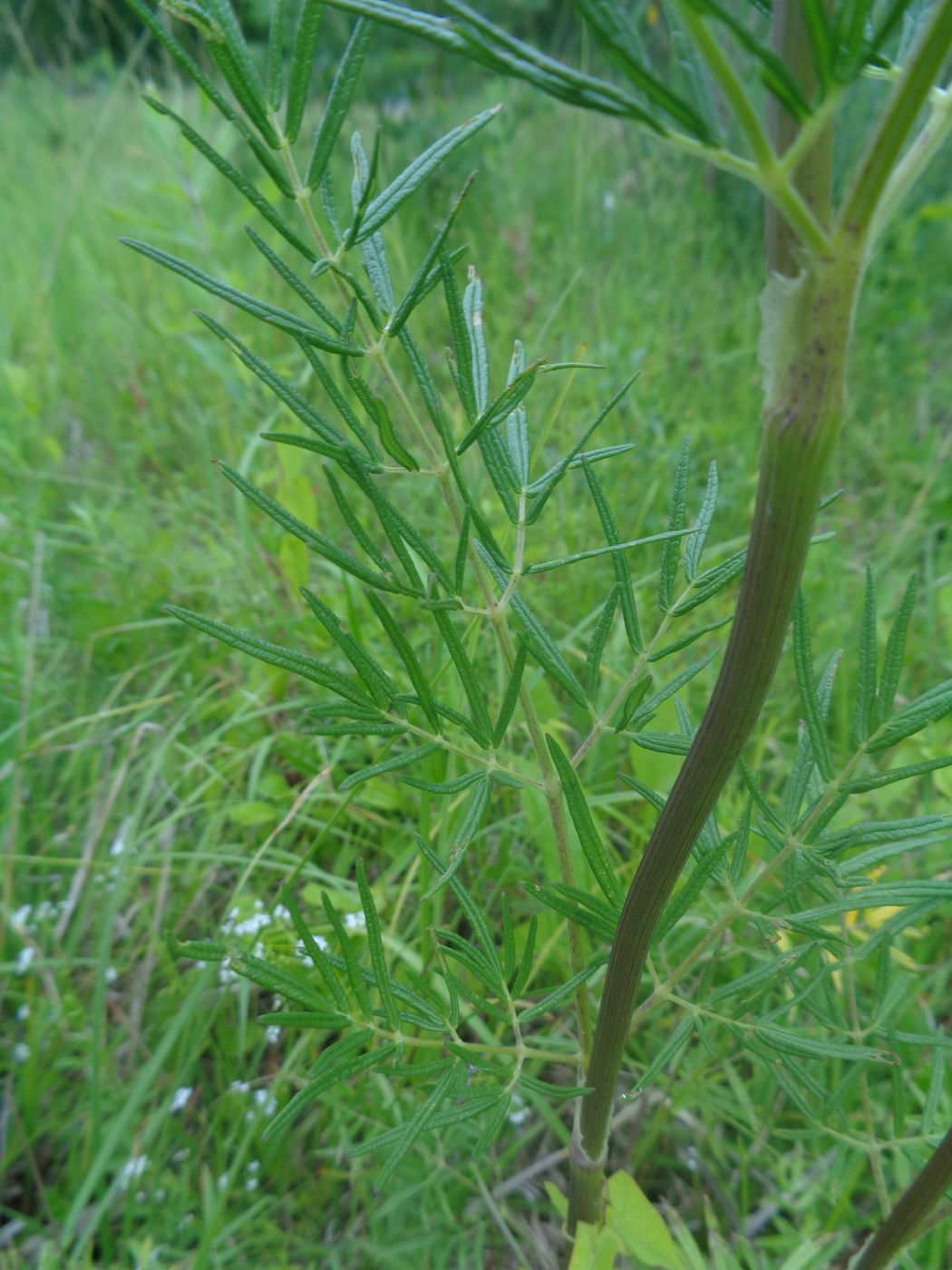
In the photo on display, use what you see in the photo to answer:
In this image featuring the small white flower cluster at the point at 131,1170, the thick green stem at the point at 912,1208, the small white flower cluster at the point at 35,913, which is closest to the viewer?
the thick green stem at the point at 912,1208

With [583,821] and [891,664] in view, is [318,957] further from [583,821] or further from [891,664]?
[891,664]

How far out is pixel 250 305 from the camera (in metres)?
0.35

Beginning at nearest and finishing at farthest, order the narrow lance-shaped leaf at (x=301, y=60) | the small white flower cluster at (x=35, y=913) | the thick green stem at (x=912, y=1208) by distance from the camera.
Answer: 1. the narrow lance-shaped leaf at (x=301, y=60)
2. the thick green stem at (x=912, y=1208)
3. the small white flower cluster at (x=35, y=913)

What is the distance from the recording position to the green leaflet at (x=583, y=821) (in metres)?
0.42

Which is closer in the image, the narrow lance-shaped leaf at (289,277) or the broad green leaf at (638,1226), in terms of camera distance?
the narrow lance-shaped leaf at (289,277)

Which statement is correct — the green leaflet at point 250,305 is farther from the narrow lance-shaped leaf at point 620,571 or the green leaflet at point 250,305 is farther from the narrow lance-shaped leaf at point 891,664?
the narrow lance-shaped leaf at point 891,664

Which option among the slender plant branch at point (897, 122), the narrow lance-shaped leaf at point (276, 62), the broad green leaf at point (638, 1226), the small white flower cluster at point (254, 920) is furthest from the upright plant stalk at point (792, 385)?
the small white flower cluster at point (254, 920)

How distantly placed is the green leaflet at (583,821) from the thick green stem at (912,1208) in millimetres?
181

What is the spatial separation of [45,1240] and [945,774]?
2.95 feet

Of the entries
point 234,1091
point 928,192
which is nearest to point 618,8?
point 234,1091

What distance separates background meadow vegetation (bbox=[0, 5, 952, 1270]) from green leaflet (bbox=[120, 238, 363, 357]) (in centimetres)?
38

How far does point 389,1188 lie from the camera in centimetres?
71

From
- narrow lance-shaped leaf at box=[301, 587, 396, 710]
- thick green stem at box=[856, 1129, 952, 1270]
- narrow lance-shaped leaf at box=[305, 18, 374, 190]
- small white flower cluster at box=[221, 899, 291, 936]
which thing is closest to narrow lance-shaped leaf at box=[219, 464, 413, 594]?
narrow lance-shaped leaf at box=[301, 587, 396, 710]

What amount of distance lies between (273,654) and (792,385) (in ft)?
0.83
